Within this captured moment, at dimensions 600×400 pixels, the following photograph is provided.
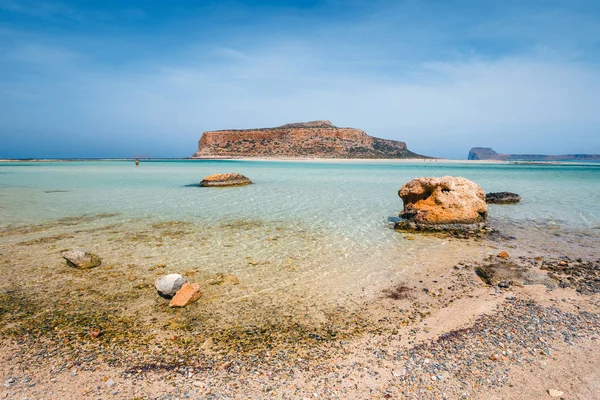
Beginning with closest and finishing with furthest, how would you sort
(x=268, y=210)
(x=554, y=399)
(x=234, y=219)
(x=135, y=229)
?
(x=554, y=399) < (x=135, y=229) < (x=234, y=219) < (x=268, y=210)

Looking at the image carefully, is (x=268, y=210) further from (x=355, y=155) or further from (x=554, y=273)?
(x=355, y=155)

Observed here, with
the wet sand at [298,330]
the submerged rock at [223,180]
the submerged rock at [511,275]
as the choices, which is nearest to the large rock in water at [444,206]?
the wet sand at [298,330]

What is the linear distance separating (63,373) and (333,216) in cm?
980

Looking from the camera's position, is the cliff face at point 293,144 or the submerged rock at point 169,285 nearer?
the submerged rock at point 169,285

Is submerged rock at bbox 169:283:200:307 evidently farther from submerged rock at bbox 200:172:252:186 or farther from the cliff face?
the cliff face

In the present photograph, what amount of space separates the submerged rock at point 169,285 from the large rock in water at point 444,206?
285 inches

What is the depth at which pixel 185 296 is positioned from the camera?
5.19 meters

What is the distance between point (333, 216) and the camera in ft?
40.9

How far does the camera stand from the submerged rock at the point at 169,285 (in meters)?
5.33

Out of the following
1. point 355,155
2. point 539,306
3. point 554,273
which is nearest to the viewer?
point 539,306

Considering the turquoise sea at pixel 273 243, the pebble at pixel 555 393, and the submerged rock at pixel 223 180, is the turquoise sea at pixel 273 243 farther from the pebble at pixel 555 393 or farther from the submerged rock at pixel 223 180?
the submerged rock at pixel 223 180

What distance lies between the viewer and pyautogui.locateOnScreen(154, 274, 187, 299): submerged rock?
17.5 ft

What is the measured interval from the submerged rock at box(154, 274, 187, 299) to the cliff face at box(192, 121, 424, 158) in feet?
334

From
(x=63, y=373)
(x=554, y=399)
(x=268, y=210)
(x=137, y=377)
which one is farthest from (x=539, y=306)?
(x=268, y=210)
